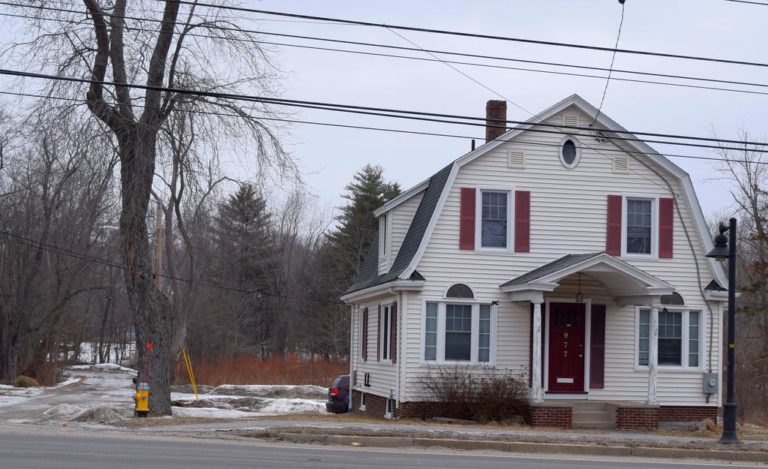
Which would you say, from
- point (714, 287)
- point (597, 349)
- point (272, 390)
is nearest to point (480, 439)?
point (597, 349)

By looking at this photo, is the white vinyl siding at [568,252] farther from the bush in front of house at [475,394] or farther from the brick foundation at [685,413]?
the bush in front of house at [475,394]

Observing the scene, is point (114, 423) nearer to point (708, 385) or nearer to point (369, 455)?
point (369, 455)

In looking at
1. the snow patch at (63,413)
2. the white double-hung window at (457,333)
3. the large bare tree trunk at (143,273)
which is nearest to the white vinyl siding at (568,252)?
the white double-hung window at (457,333)

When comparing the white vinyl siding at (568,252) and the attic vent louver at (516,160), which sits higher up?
the attic vent louver at (516,160)

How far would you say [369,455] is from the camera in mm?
16297

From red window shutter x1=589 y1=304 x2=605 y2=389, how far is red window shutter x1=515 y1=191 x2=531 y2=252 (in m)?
2.49

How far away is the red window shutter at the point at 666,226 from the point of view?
26.3m

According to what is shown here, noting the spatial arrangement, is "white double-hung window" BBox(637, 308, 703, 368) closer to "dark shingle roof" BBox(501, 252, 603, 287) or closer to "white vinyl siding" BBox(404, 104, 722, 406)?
"white vinyl siding" BBox(404, 104, 722, 406)

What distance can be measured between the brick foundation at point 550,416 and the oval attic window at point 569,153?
644 centimetres

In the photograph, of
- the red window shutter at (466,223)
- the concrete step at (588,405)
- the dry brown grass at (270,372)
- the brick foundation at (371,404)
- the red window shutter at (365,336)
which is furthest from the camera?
the dry brown grass at (270,372)

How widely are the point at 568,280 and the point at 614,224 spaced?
2048mm

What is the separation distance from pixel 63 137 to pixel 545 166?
39.8ft

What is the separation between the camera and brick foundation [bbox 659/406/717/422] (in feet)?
84.7

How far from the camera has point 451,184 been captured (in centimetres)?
2522
